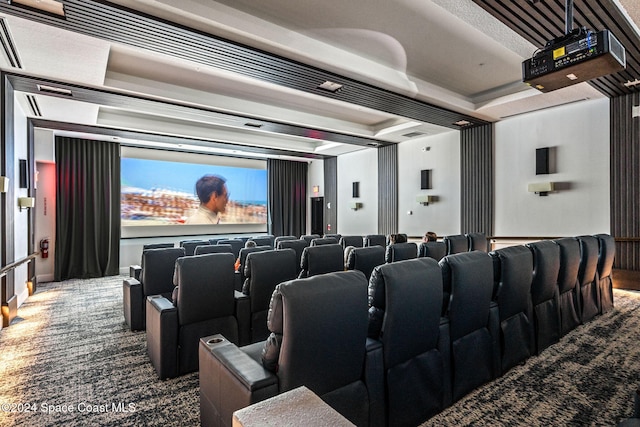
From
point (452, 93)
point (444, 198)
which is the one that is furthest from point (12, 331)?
point (444, 198)

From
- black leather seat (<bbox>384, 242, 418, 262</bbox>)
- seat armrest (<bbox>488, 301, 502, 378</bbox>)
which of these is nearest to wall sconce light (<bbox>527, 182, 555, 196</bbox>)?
black leather seat (<bbox>384, 242, 418, 262</bbox>)

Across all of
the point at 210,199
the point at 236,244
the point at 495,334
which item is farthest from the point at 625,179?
the point at 210,199

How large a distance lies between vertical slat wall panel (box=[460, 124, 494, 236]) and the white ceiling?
0.59 meters

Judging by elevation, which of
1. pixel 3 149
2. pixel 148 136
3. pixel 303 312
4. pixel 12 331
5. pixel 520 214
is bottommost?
pixel 12 331

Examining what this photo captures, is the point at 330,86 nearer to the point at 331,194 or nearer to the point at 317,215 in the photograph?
the point at 331,194

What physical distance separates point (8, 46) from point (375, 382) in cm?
491

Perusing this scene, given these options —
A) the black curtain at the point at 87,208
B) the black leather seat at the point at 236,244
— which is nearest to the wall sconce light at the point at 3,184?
the black leather seat at the point at 236,244

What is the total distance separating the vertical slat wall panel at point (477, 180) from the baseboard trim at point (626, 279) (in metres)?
2.12

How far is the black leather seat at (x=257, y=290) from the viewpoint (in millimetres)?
3207

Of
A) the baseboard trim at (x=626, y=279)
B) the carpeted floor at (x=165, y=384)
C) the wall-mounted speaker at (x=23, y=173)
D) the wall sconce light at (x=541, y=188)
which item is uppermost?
the wall-mounted speaker at (x=23, y=173)

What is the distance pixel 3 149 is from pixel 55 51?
4.96 feet

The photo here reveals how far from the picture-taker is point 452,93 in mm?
6004

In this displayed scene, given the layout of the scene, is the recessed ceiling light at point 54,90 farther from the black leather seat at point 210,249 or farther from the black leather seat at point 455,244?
the black leather seat at point 455,244

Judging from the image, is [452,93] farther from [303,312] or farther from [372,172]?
[303,312]
